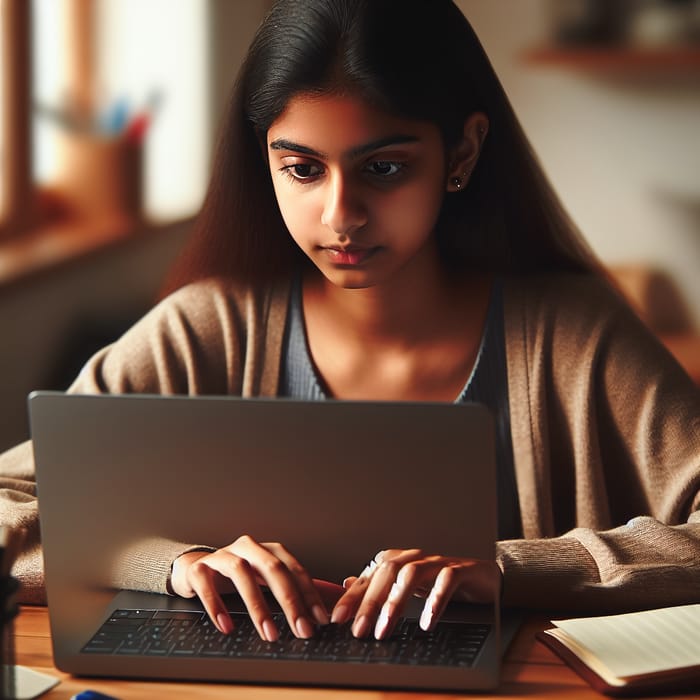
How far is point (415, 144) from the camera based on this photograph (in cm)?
134

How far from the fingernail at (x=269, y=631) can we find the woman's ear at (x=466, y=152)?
23.1 inches

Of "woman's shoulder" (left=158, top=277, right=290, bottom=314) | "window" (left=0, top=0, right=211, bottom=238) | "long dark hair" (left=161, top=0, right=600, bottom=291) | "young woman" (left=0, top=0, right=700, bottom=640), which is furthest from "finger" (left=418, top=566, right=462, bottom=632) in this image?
Answer: "window" (left=0, top=0, right=211, bottom=238)

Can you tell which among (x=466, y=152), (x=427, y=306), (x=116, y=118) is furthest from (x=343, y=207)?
(x=116, y=118)

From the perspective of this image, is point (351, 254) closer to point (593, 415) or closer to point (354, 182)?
point (354, 182)

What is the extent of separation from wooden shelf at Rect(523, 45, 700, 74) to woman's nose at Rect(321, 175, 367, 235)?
2606 mm

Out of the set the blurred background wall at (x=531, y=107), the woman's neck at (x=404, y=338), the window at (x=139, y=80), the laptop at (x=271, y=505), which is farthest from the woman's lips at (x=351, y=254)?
the blurred background wall at (x=531, y=107)

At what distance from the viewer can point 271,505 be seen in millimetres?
1055

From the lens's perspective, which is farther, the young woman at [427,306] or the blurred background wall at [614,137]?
the blurred background wall at [614,137]

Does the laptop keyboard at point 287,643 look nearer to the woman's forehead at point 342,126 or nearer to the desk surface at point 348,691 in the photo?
the desk surface at point 348,691

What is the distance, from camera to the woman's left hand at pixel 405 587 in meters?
1.04

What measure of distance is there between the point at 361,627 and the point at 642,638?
25 cm

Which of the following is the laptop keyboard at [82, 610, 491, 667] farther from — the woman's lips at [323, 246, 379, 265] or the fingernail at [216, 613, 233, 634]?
the woman's lips at [323, 246, 379, 265]

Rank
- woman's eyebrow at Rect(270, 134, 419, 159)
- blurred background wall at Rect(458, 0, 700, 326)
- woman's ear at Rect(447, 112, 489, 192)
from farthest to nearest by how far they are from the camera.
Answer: blurred background wall at Rect(458, 0, 700, 326) → woman's ear at Rect(447, 112, 489, 192) → woman's eyebrow at Rect(270, 134, 419, 159)

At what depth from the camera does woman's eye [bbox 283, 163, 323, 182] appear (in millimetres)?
1342
